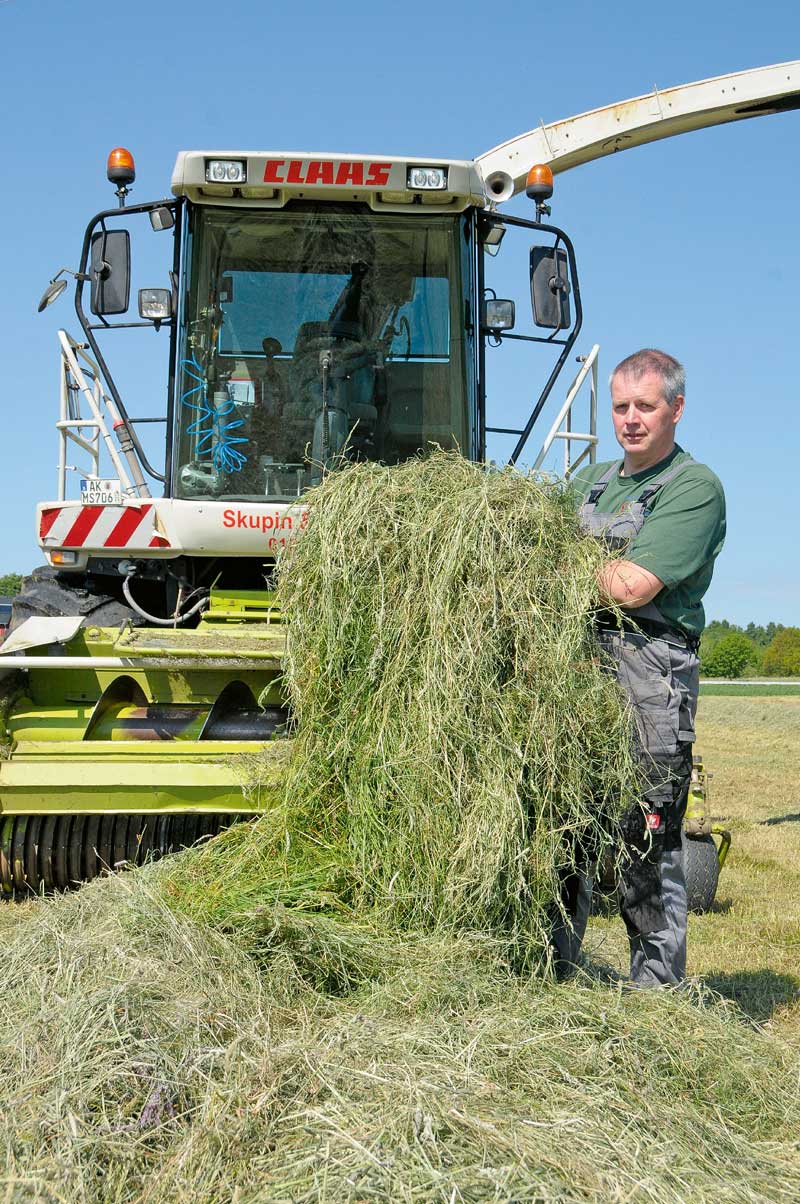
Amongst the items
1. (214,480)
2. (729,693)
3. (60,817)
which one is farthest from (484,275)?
(729,693)

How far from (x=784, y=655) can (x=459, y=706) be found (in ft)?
205

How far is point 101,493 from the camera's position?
18.5 ft

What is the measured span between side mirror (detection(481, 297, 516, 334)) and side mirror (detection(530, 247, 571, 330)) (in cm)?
12

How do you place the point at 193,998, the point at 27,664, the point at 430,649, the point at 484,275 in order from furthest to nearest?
the point at 484,275
the point at 27,664
the point at 430,649
the point at 193,998

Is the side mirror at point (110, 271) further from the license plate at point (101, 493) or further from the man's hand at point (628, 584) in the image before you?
the man's hand at point (628, 584)

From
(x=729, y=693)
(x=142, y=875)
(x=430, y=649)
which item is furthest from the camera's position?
(x=729, y=693)

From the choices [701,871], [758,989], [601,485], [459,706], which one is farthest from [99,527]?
[758,989]

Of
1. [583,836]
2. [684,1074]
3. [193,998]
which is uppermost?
[583,836]

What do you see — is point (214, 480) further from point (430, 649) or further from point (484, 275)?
point (430, 649)

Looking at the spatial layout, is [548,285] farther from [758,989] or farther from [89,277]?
[758,989]

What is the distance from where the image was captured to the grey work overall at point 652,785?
3449 millimetres

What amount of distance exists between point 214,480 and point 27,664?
119 cm

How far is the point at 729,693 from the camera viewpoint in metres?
39.0

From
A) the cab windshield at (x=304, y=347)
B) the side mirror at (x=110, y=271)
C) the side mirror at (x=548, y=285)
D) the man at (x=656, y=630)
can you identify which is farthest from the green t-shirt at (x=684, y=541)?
the side mirror at (x=110, y=271)
